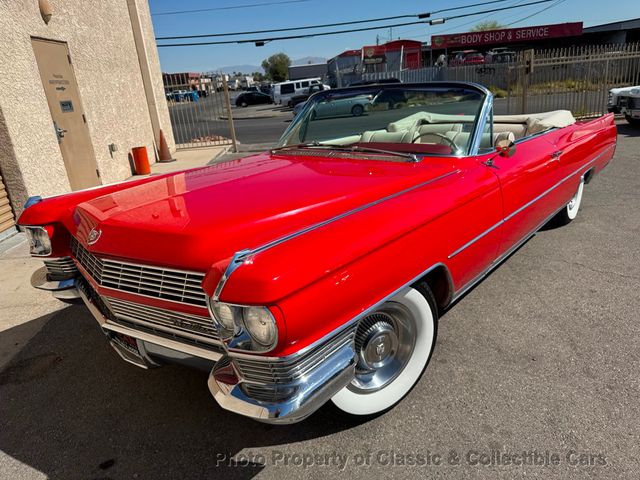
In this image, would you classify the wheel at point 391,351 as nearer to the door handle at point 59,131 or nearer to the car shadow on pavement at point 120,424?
the car shadow on pavement at point 120,424

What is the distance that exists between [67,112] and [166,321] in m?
6.28

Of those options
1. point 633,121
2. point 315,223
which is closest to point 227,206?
point 315,223

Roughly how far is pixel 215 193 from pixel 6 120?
4.41 m

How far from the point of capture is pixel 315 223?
1926 millimetres

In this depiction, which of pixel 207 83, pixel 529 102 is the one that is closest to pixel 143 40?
pixel 207 83

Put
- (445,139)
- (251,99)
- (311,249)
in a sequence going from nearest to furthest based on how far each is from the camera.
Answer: (311,249) → (445,139) → (251,99)

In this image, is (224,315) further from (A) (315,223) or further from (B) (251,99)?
(B) (251,99)

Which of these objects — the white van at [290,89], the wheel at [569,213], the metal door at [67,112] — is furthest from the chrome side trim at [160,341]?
the white van at [290,89]

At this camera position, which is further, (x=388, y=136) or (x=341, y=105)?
(x=341, y=105)

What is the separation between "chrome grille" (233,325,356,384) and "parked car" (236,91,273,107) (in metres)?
39.7

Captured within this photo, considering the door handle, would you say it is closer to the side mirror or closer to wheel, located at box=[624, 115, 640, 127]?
the side mirror

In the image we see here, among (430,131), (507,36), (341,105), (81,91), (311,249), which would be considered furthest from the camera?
(507,36)

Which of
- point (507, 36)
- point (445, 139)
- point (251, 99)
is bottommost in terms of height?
point (445, 139)

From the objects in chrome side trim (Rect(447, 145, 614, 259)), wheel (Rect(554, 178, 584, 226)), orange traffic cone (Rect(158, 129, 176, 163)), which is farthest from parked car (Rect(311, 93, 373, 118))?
orange traffic cone (Rect(158, 129, 176, 163))
